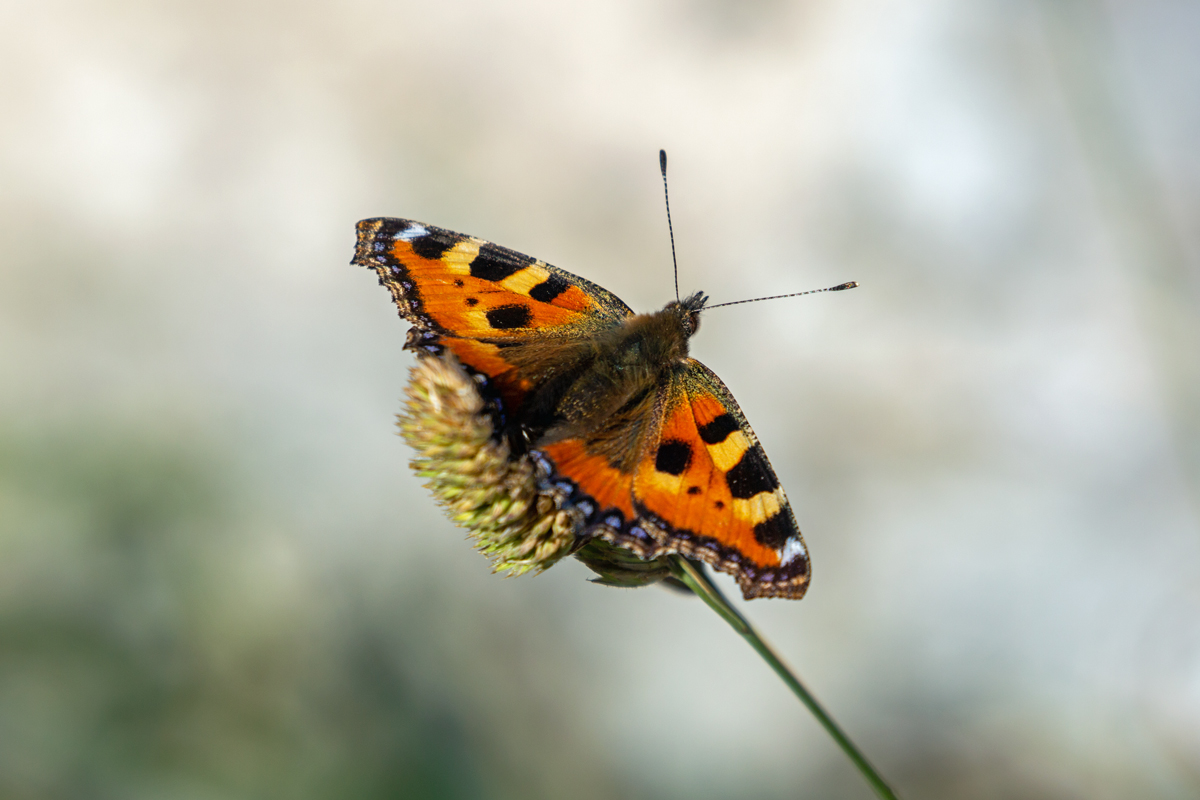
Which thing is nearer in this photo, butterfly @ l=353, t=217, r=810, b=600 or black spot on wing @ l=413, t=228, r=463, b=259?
butterfly @ l=353, t=217, r=810, b=600

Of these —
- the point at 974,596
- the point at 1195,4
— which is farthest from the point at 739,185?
the point at 974,596

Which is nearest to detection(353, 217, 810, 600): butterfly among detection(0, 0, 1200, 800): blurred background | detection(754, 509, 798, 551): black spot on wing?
detection(754, 509, 798, 551): black spot on wing

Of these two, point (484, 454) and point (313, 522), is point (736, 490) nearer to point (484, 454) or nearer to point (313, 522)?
point (484, 454)

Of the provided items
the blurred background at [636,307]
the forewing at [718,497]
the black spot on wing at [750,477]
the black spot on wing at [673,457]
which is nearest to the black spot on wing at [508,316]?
the forewing at [718,497]

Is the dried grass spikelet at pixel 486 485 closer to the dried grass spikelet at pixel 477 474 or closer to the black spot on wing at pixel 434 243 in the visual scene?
the dried grass spikelet at pixel 477 474

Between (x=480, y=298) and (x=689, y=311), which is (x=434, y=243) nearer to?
(x=480, y=298)

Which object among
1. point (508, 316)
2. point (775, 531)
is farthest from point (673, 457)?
point (508, 316)

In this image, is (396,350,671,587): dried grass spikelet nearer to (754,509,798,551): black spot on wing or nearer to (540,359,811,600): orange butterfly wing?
(540,359,811,600): orange butterfly wing
